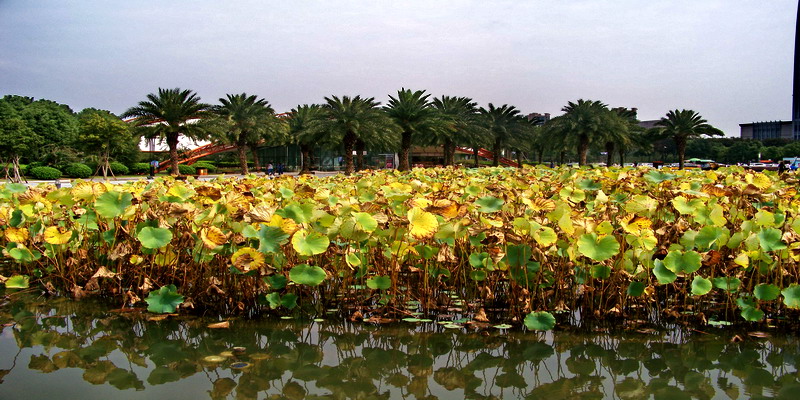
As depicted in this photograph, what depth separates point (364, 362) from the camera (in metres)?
2.96

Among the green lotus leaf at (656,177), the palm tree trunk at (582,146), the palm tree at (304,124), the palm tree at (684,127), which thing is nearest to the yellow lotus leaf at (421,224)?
the green lotus leaf at (656,177)

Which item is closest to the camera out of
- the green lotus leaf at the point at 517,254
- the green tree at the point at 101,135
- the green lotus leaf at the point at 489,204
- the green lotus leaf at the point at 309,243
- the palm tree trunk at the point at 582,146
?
the green lotus leaf at the point at 309,243

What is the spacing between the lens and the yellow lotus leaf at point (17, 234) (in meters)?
3.96

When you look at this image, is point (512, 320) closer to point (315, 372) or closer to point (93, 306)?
point (315, 372)

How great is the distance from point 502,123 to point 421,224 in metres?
38.4

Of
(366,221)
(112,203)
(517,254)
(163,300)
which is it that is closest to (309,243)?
(366,221)

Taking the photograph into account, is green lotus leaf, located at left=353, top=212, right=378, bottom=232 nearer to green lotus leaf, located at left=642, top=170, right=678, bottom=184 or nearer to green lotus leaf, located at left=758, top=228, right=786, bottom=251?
green lotus leaf, located at left=758, top=228, right=786, bottom=251

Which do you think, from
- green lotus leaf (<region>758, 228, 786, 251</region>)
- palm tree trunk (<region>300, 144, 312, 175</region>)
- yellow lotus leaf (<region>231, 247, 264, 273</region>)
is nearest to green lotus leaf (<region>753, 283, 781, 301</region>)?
green lotus leaf (<region>758, 228, 786, 251</region>)

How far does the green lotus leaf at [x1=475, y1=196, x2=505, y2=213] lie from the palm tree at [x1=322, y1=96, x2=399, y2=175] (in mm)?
29633

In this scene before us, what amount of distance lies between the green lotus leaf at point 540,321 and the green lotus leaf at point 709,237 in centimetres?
93

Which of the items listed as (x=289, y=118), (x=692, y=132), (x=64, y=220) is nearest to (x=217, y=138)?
(x=289, y=118)

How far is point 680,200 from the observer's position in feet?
12.6

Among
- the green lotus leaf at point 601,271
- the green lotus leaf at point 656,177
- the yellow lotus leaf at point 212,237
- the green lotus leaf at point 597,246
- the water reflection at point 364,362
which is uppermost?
the green lotus leaf at point 656,177

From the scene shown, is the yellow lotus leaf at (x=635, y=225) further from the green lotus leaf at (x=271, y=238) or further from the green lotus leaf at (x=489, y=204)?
the green lotus leaf at (x=271, y=238)
